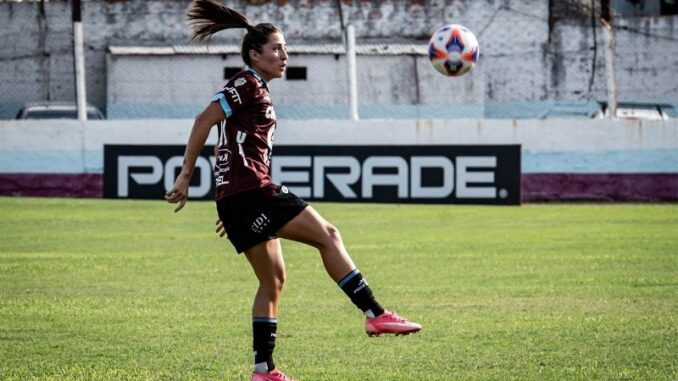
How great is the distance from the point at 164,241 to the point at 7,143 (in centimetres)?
766

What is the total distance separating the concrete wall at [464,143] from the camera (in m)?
22.3

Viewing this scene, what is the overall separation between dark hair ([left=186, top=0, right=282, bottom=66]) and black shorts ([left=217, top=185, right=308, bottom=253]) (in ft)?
2.46

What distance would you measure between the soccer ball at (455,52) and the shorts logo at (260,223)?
10.3 m

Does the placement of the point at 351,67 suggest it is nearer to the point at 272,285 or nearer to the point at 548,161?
the point at 548,161

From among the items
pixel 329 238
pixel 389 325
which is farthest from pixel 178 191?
pixel 389 325

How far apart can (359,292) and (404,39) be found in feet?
87.8

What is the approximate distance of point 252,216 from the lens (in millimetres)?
6508

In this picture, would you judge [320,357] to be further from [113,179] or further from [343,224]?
[113,179]

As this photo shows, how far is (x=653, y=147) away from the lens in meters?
22.4

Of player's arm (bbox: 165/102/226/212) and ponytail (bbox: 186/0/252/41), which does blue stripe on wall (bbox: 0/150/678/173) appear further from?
player's arm (bbox: 165/102/226/212)

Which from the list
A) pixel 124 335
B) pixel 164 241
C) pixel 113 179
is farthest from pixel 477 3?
pixel 124 335

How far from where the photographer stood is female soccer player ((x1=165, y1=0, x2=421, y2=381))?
6488 millimetres

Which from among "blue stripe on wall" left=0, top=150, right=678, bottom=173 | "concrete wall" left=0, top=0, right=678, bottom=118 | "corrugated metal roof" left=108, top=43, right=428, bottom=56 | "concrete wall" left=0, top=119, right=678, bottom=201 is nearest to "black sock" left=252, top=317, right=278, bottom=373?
"concrete wall" left=0, top=119, right=678, bottom=201

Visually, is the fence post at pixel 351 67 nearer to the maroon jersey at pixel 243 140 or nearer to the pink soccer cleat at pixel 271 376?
the maroon jersey at pixel 243 140
